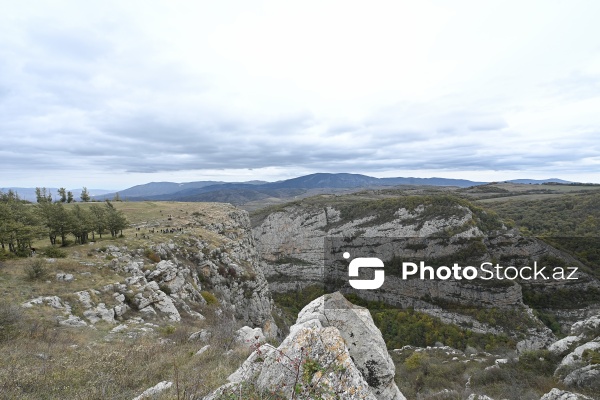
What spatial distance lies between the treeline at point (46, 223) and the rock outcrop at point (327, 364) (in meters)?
23.0

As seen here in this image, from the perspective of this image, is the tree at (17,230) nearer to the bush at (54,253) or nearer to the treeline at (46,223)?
the treeline at (46,223)

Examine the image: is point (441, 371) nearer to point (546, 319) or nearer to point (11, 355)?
point (11, 355)

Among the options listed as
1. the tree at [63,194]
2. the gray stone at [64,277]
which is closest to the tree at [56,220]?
the gray stone at [64,277]

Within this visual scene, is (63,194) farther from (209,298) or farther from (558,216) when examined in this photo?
(558,216)

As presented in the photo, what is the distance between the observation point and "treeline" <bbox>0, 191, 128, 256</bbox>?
19.9m

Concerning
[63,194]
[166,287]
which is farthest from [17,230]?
[63,194]

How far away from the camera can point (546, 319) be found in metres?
56.3

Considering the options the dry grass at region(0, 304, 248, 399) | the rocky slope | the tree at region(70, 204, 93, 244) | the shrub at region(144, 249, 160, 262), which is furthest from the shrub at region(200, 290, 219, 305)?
the tree at region(70, 204, 93, 244)

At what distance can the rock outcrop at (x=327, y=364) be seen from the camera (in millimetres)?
5570

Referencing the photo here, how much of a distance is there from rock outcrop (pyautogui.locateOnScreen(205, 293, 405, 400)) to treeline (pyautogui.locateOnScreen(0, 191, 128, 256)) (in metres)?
23.0

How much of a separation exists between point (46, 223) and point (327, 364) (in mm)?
28907

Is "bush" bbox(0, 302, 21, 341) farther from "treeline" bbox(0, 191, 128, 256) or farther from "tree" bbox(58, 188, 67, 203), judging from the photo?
"tree" bbox(58, 188, 67, 203)

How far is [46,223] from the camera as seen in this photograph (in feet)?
78.1

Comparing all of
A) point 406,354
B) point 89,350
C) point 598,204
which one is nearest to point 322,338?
point 89,350
